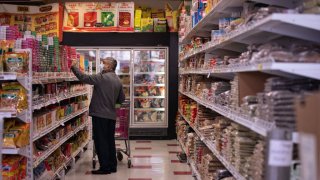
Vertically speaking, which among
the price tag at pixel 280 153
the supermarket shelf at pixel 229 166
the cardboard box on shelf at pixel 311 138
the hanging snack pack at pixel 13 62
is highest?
the hanging snack pack at pixel 13 62

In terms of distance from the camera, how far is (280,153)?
5.48 feet

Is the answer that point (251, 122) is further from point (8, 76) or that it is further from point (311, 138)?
point (8, 76)

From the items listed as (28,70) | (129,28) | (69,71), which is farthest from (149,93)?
(28,70)

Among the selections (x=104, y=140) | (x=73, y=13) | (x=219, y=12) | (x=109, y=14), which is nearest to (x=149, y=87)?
(x=109, y=14)

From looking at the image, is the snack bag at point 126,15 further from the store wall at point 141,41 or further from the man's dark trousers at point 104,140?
the man's dark trousers at point 104,140

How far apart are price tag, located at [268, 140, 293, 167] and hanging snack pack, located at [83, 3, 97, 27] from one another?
8.67 m

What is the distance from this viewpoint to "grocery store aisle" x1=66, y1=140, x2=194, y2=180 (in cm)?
621

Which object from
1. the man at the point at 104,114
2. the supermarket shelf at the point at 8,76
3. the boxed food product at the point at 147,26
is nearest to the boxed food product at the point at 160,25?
the boxed food product at the point at 147,26

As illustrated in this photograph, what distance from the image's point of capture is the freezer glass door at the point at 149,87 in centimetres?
1017

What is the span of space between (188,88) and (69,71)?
2.03 metres

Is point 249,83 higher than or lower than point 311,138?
higher

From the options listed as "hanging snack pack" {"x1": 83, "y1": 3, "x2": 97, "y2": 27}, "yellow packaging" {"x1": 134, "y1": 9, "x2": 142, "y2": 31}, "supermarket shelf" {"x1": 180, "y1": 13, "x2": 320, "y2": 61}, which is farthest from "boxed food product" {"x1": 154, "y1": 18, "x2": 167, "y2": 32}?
"supermarket shelf" {"x1": 180, "y1": 13, "x2": 320, "y2": 61}

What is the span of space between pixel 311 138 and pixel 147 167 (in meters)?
5.65

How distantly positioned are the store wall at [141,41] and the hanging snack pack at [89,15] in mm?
316
